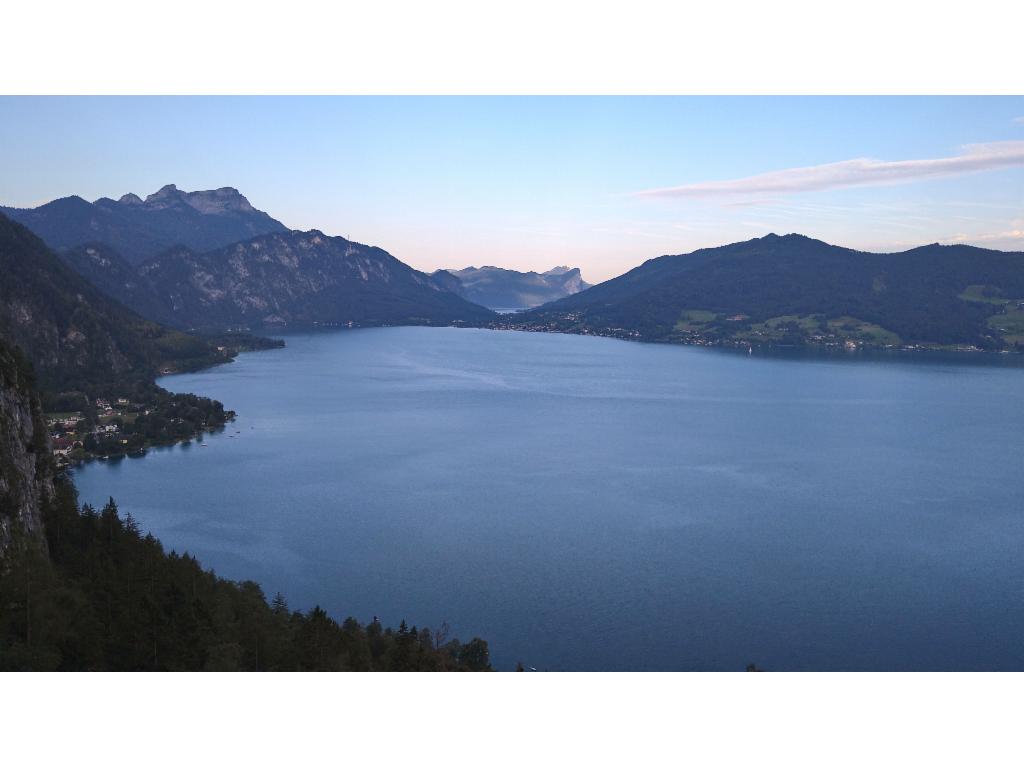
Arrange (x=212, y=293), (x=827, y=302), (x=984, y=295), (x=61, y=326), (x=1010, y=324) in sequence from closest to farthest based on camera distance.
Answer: (x=61, y=326), (x=1010, y=324), (x=984, y=295), (x=827, y=302), (x=212, y=293)

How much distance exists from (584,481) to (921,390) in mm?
51425

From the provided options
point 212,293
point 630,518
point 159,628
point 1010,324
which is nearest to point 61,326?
point 630,518

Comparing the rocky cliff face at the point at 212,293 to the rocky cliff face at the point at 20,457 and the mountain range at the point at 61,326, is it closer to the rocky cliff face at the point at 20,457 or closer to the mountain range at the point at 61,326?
the mountain range at the point at 61,326

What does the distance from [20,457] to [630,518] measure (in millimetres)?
23004

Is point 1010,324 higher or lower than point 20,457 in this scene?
higher

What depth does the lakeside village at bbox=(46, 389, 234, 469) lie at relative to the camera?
47750mm

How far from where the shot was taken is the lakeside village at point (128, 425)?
157 ft

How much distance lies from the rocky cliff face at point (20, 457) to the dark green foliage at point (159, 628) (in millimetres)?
1064

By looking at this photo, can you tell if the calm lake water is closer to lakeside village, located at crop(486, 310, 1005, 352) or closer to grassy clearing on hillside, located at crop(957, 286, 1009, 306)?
lakeside village, located at crop(486, 310, 1005, 352)

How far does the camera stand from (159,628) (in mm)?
17016

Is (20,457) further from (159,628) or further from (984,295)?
(984,295)

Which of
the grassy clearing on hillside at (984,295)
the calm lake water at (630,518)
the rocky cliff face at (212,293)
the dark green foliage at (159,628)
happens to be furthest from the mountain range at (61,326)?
the grassy clearing on hillside at (984,295)

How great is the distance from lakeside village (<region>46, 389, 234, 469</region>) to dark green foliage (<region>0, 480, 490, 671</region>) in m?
22.1

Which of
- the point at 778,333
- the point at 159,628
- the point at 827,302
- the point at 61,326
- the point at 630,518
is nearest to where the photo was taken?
the point at 159,628
